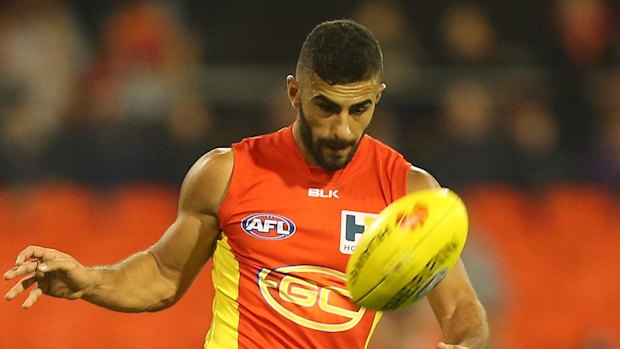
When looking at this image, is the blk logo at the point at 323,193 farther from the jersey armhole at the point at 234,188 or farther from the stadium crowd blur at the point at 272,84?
the stadium crowd blur at the point at 272,84

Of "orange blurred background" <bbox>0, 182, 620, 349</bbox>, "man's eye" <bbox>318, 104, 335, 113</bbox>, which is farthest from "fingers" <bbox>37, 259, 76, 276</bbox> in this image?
"orange blurred background" <bbox>0, 182, 620, 349</bbox>

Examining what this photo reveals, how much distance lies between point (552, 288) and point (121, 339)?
275 cm

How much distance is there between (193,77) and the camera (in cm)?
989

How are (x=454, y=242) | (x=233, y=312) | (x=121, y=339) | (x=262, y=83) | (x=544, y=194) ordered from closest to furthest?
(x=454, y=242), (x=233, y=312), (x=121, y=339), (x=544, y=194), (x=262, y=83)

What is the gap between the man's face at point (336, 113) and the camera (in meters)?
4.32

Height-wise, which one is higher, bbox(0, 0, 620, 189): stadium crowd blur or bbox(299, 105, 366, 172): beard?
bbox(299, 105, 366, 172): beard

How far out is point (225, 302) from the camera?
463 cm

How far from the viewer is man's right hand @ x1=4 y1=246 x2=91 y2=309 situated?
13.4 feet

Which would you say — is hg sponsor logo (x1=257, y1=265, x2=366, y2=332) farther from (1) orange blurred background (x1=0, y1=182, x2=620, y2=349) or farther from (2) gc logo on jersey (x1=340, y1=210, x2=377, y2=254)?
(1) orange blurred background (x1=0, y1=182, x2=620, y2=349)

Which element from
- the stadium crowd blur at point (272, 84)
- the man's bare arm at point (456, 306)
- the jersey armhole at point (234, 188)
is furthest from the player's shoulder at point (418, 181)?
the stadium crowd blur at point (272, 84)

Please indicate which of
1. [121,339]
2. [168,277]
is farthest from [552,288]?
[168,277]

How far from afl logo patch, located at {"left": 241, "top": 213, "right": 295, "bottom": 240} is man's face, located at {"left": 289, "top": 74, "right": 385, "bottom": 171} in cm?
28

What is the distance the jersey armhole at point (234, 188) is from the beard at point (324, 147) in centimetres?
25

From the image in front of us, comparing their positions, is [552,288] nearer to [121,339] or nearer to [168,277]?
[121,339]
